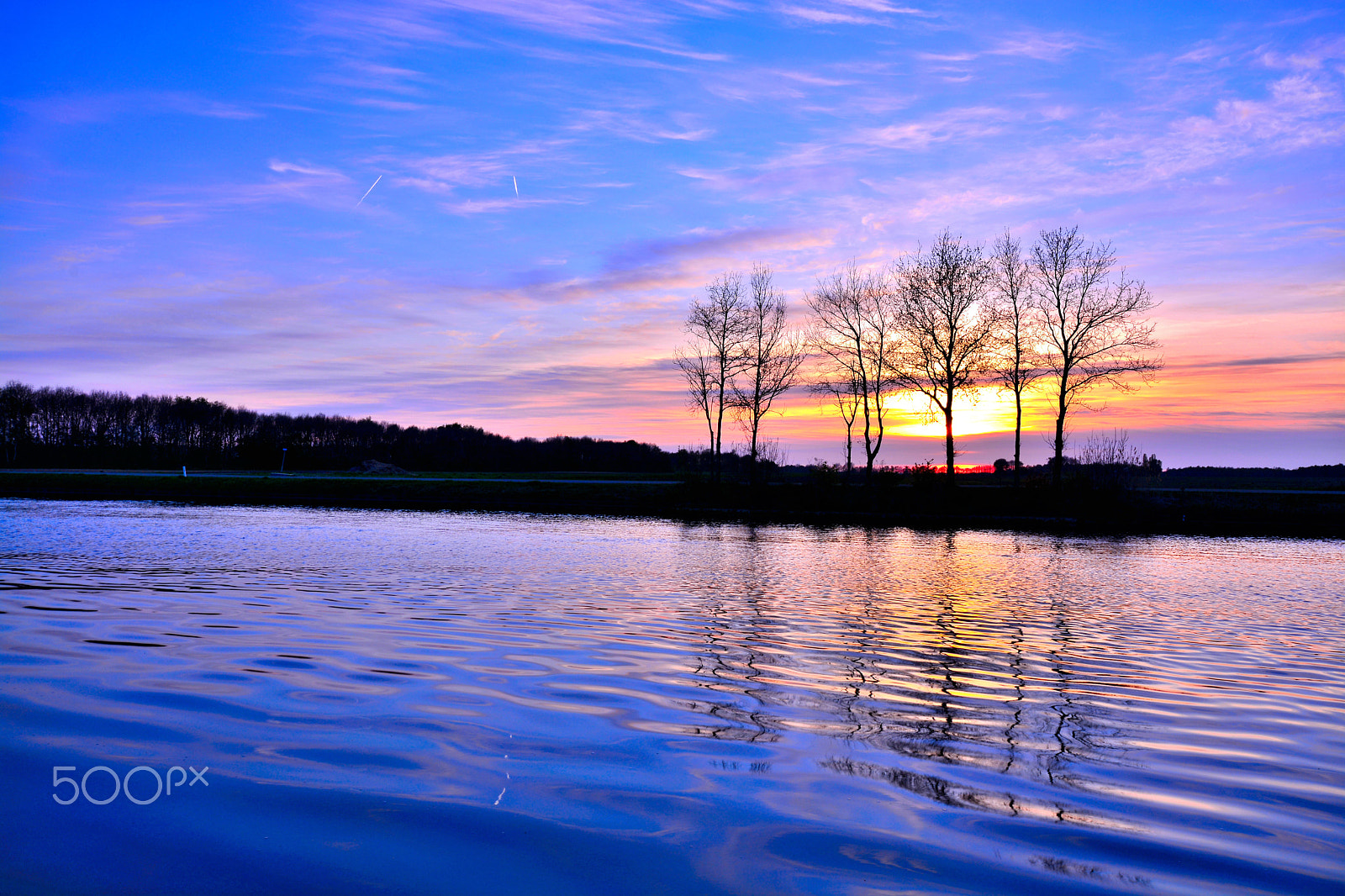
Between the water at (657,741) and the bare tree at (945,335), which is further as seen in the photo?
the bare tree at (945,335)

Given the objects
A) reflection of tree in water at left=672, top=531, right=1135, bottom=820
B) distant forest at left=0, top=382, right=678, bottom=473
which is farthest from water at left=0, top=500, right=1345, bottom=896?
distant forest at left=0, top=382, right=678, bottom=473

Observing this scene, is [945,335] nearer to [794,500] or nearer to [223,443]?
[794,500]

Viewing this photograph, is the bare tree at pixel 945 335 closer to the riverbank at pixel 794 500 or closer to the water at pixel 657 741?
the riverbank at pixel 794 500

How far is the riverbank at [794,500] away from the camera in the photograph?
3306 centimetres

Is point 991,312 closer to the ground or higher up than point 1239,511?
higher up

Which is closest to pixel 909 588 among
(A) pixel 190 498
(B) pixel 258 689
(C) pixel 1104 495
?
(B) pixel 258 689

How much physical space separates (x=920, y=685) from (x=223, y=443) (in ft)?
364

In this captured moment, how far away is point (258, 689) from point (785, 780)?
3827 millimetres

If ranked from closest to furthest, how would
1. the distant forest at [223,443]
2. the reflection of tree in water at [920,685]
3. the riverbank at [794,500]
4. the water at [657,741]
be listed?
the water at [657,741]
the reflection of tree in water at [920,685]
the riverbank at [794,500]
the distant forest at [223,443]

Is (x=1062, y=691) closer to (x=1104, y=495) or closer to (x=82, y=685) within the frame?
(x=82, y=685)

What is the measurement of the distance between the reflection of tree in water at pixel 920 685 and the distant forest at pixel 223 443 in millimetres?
74348

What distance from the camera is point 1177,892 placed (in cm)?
306

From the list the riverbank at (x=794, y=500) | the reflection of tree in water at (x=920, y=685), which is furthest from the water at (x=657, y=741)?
the riverbank at (x=794, y=500)

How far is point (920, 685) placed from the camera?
21.3 ft
